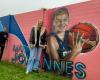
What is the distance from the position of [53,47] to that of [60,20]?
2.80 feet

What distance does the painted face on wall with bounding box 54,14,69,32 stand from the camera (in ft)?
30.1

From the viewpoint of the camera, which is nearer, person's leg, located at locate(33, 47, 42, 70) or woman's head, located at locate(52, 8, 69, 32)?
woman's head, located at locate(52, 8, 69, 32)

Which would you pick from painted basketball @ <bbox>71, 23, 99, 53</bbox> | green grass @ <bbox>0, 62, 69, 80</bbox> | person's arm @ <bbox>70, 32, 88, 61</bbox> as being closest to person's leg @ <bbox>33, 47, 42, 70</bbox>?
green grass @ <bbox>0, 62, 69, 80</bbox>

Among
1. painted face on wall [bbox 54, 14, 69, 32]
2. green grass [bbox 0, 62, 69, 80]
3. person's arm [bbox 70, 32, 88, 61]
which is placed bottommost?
green grass [bbox 0, 62, 69, 80]

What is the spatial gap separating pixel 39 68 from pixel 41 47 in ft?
2.34

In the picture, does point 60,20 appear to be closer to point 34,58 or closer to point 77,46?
point 77,46

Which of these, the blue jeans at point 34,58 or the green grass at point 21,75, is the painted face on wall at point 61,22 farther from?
the green grass at point 21,75

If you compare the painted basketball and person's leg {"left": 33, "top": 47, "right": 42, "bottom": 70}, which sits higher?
the painted basketball

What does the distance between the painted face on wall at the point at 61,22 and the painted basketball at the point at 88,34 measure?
527mm

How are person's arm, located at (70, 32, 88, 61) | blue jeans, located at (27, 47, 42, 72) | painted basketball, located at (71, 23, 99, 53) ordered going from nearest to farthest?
painted basketball, located at (71, 23, 99, 53) < person's arm, located at (70, 32, 88, 61) < blue jeans, located at (27, 47, 42, 72)

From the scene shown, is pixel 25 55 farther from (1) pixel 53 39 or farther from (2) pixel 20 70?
(1) pixel 53 39

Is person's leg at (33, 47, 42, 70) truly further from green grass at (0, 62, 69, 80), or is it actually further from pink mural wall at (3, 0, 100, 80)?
pink mural wall at (3, 0, 100, 80)

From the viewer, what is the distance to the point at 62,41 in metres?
9.32

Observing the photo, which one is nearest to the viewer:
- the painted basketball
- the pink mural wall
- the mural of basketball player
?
the pink mural wall
